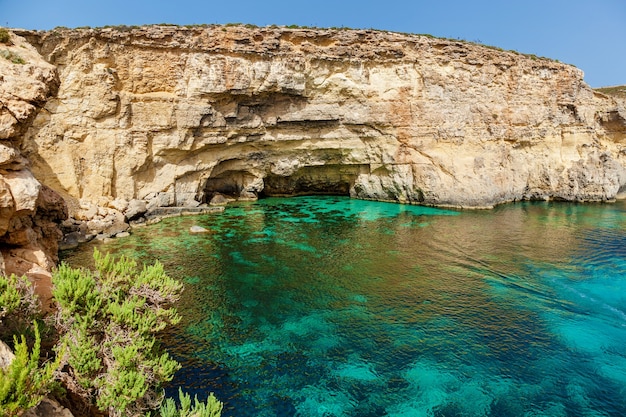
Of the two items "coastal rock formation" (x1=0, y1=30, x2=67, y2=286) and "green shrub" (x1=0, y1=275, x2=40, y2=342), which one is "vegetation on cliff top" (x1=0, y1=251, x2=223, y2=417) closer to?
"green shrub" (x1=0, y1=275, x2=40, y2=342)

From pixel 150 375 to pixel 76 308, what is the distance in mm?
2098

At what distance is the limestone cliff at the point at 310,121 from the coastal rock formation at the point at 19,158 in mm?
13957

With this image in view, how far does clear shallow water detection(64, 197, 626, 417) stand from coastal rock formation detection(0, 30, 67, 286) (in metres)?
4.74

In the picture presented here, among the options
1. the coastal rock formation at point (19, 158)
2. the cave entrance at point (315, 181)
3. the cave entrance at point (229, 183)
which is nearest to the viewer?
the coastal rock formation at point (19, 158)

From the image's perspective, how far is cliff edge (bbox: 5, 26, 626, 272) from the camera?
25.7 metres

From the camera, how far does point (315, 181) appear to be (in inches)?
1547

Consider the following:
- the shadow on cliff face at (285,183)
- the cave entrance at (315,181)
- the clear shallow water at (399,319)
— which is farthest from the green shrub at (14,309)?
the cave entrance at (315,181)

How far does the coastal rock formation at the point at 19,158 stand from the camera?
29.8 ft

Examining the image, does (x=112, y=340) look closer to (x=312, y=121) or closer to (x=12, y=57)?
(x=12, y=57)

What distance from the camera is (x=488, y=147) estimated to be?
112 ft

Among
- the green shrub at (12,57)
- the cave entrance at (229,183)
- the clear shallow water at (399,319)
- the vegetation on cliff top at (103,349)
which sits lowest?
the clear shallow water at (399,319)

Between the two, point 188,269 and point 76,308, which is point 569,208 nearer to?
point 188,269

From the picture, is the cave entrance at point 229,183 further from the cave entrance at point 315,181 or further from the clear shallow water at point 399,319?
the clear shallow water at point 399,319

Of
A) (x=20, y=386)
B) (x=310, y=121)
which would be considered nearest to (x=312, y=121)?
(x=310, y=121)
